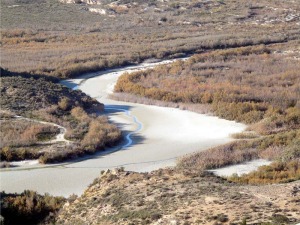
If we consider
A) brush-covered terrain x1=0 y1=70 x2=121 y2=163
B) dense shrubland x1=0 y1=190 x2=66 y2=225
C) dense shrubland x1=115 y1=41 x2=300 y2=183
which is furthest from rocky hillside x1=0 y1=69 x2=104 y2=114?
dense shrubland x1=0 y1=190 x2=66 y2=225

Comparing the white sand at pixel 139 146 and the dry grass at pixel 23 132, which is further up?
the dry grass at pixel 23 132

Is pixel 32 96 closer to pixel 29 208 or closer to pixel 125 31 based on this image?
pixel 29 208

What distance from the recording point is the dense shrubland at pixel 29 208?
13.6m

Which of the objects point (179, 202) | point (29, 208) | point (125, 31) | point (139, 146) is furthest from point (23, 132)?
point (125, 31)

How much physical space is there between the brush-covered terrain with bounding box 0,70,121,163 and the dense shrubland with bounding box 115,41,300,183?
438cm

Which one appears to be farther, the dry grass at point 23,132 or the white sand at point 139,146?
the dry grass at point 23,132

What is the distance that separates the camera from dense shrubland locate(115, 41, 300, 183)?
802 inches

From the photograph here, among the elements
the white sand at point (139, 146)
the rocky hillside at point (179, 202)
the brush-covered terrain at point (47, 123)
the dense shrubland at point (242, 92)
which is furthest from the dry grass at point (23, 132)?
the rocky hillside at point (179, 202)

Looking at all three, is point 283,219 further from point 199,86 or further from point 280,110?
point 199,86

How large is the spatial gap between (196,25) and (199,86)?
46.9 meters

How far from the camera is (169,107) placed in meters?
32.1

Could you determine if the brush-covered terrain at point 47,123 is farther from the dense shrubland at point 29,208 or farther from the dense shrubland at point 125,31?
the dense shrubland at point 125,31

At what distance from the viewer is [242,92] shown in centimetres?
3375

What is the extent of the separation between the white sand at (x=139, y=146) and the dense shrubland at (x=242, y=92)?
1.33 m
